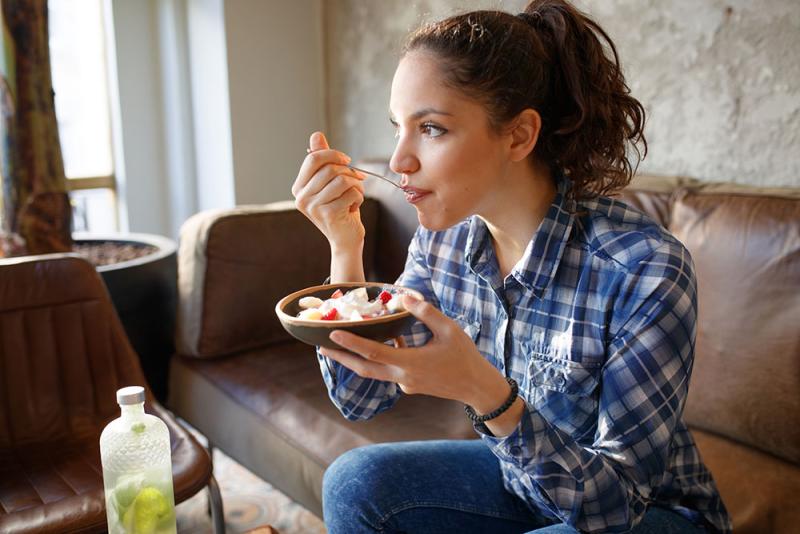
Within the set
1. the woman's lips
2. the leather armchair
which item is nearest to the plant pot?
the leather armchair

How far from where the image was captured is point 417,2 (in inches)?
110

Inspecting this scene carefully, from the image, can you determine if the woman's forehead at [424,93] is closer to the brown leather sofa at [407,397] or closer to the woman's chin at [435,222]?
the woman's chin at [435,222]

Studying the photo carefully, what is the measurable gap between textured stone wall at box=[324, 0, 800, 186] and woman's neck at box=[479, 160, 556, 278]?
0.59 meters

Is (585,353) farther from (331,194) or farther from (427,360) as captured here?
(331,194)

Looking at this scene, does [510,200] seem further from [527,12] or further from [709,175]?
[709,175]

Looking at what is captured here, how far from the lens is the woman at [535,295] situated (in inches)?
38.2

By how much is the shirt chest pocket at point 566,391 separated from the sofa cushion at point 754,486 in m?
0.48

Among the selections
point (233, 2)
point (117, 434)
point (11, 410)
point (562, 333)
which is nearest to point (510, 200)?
point (562, 333)

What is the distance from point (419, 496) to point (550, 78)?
68cm

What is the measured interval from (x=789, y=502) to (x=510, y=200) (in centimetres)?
77

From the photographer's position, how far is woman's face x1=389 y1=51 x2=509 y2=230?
1071 mm

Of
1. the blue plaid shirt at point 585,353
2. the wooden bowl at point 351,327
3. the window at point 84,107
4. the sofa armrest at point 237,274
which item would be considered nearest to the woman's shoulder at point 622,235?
the blue plaid shirt at point 585,353

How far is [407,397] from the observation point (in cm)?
186

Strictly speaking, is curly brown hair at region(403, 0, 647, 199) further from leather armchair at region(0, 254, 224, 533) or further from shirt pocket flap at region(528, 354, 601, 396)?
leather armchair at region(0, 254, 224, 533)
